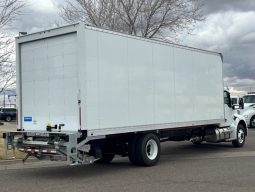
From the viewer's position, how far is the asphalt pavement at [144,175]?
9.55 m

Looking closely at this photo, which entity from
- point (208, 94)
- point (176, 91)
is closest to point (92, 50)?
point (176, 91)

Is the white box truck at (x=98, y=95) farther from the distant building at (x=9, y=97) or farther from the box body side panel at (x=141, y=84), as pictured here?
the distant building at (x=9, y=97)

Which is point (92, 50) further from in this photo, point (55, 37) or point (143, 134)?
point (143, 134)

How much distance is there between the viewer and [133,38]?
480 inches

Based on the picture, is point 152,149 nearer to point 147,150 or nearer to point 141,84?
point 147,150

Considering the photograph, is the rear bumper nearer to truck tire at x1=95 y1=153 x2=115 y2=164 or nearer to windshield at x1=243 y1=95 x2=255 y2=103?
truck tire at x1=95 y1=153 x2=115 y2=164

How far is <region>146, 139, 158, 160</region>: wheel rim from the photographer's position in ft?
41.8

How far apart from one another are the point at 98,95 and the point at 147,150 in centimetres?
262

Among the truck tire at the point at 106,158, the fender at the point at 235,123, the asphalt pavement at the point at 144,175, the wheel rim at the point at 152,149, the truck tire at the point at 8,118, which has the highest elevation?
the truck tire at the point at 8,118

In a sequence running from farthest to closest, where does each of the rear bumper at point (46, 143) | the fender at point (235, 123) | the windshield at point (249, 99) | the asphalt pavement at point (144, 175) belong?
the windshield at point (249, 99), the fender at point (235, 123), the rear bumper at point (46, 143), the asphalt pavement at point (144, 175)

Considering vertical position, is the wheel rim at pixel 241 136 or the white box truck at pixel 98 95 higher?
the white box truck at pixel 98 95

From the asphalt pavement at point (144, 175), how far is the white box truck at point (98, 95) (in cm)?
51

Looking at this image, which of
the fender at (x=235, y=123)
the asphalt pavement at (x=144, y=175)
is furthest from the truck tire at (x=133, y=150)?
the fender at (x=235, y=123)

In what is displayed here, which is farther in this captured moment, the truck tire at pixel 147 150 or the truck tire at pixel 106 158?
the truck tire at pixel 106 158
